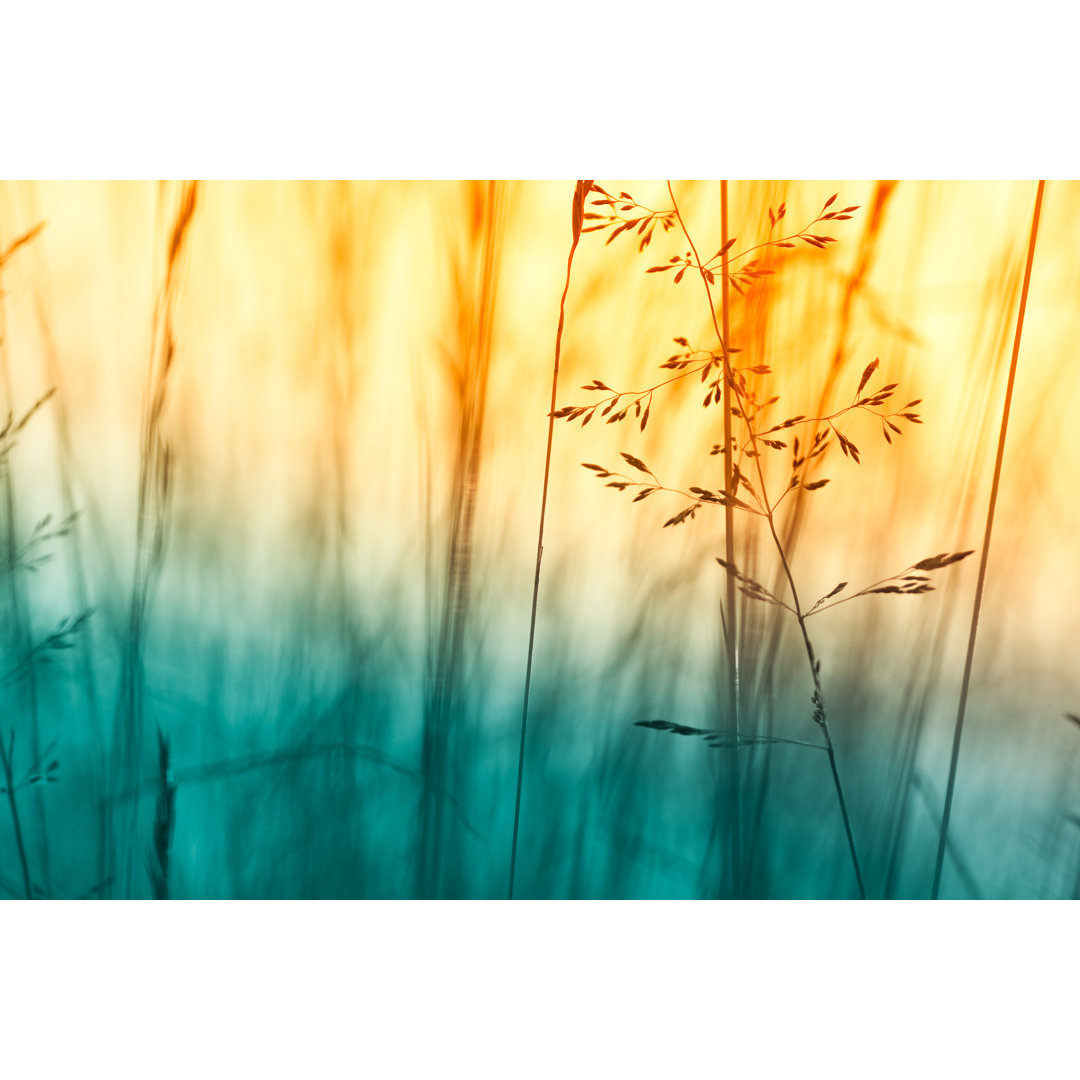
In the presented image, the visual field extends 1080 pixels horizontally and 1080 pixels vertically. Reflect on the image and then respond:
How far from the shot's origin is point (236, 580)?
1.11 meters

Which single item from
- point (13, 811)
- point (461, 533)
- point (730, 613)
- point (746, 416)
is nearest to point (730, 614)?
point (730, 613)

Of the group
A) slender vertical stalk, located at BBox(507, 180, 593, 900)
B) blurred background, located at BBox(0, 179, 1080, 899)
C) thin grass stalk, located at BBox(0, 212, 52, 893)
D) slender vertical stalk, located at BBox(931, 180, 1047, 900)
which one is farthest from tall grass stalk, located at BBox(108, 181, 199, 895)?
slender vertical stalk, located at BBox(931, 180, 1047, 900)

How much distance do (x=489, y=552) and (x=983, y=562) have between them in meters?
0.71

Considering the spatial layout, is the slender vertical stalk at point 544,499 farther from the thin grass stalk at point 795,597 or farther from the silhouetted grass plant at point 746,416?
the thin grass stalk at point 795,597

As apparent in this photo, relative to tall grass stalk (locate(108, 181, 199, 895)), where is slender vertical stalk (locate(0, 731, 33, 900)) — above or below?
below

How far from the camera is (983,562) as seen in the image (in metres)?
1.11

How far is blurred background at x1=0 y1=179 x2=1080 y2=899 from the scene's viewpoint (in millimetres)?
1057

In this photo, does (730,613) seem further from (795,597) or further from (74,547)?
(74,547)

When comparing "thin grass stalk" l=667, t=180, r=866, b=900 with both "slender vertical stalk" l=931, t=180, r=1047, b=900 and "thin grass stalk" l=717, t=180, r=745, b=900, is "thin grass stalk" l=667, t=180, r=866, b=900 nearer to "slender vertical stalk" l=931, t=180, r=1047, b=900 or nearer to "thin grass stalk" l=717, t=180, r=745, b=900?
"thin grass stalk" l=717, t=180, r=745, b=900

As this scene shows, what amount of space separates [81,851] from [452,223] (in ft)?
3.50

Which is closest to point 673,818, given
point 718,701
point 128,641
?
point 718,701

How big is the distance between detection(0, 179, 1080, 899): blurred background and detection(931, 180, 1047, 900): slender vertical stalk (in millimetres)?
11

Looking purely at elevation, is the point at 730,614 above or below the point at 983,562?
below
